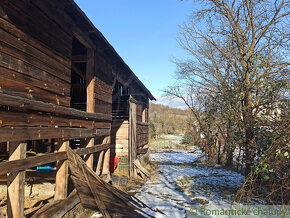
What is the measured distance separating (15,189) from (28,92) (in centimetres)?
144

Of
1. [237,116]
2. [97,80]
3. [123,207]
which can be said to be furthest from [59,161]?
[237,116]

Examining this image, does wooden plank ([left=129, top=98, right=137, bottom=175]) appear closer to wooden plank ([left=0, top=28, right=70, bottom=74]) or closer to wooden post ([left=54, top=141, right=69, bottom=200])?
wooden post ([left=54, top=141, right=69, bottom=200])

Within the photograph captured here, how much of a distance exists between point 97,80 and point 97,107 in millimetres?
781

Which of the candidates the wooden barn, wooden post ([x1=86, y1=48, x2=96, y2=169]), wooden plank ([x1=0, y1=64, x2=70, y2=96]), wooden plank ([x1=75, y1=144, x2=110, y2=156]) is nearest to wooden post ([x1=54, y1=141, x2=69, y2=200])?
the wooden barn

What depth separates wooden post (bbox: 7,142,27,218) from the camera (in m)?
3.19

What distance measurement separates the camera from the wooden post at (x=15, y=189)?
3186 millimetres

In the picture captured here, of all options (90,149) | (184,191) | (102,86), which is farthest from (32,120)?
(184,191)

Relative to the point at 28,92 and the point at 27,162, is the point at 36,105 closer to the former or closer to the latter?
the point at 28,92

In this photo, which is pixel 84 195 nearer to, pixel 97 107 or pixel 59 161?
pixel 59 161

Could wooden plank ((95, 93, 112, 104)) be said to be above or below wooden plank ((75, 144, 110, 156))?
above

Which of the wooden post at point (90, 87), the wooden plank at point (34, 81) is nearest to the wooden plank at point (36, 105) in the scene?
the wooden plank at point (34, 81)

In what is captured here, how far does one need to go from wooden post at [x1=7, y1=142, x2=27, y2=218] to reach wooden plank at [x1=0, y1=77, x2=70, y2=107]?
2.48ft

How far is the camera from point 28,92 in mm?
3588

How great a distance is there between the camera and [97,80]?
6598 millimetres
